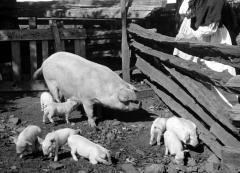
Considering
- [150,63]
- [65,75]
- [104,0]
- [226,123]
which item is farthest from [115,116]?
[104,0]

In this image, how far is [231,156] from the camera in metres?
4.93

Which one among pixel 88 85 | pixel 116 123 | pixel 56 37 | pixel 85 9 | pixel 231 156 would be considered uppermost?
pixel 85 9

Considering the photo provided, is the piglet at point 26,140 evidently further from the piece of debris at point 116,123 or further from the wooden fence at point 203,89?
the wooden fence at point 203,89

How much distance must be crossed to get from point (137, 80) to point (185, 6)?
2.85 meters

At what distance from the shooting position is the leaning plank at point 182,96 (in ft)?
17.7

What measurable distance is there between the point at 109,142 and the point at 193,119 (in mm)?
1298

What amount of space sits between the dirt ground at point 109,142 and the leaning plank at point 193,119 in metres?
0.17

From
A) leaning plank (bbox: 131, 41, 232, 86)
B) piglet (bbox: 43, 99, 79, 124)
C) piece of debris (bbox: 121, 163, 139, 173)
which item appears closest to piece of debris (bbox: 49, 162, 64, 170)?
piece of debris (bbox: 121, 163, 139, 173)

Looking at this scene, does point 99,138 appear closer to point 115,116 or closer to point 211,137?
point 115,116

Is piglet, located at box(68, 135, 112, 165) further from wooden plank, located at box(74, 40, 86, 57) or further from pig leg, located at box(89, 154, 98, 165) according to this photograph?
wooden plank, located at box(74, 40, 86, 57)

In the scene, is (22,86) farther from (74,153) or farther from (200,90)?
(200,90)

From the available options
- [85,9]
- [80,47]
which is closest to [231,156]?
[80,47]

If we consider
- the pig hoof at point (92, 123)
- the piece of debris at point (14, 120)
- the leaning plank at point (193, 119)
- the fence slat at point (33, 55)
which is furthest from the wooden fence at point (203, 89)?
the piece of debris at point (14, 120)

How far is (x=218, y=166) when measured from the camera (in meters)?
5.37
